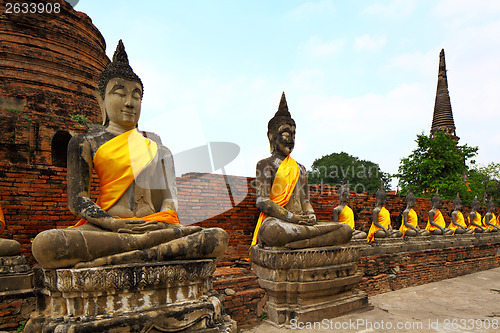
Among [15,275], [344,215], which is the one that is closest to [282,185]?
[344,215]

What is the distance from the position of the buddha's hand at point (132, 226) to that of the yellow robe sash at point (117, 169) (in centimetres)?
21

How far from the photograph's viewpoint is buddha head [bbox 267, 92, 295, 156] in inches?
209

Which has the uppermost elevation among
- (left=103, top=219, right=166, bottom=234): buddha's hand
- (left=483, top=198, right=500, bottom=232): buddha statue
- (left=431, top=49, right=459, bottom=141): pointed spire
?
(left=431, top=49, right=459, bottom=141): pointed spire

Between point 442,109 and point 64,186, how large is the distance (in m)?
27.3

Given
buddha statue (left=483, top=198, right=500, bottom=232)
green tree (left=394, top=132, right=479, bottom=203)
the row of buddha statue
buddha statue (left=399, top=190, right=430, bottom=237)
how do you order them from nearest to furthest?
the row of buddha statue
buddha statue (left=399, top=190, right=430, bottom=237)
buddha statue (left=483, top=198, right=500, bottom=232)
green tree (left=394, top=132, right=479, bottom=203)

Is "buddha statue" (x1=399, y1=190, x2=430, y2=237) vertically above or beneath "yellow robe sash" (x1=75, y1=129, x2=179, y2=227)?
beneath

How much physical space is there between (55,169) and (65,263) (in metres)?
2.49

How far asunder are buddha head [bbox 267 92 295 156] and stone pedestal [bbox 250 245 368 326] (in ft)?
5.35

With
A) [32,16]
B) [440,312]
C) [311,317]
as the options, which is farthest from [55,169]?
[32,16]

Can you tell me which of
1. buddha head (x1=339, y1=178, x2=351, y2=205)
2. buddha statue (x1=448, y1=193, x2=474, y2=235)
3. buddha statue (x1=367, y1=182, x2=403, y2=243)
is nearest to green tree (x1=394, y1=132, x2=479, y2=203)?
buddha statue (x1=448, y1=193, x2=474, y2=235)

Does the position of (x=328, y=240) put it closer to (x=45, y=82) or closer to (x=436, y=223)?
(x=436, y=223)

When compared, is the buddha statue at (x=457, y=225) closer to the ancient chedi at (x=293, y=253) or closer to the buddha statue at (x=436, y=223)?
the buddha statue at (x=436, y=223)

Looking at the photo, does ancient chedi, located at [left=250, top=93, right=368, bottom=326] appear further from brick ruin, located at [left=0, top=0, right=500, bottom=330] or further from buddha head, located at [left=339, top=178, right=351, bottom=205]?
buddha head, located at [left=339, top=178, right=351, bottom=205]

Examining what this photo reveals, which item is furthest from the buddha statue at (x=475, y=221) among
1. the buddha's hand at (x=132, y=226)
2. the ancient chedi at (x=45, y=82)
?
the ancient chedi at (x=45, y=82)
